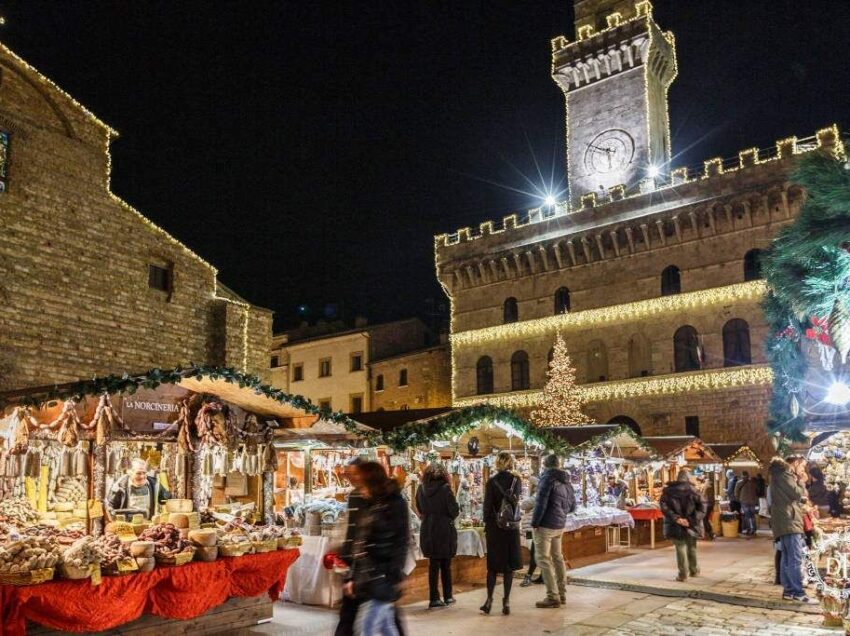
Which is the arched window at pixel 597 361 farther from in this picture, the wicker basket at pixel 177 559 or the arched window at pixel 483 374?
the wicker basket at pixel 177 559

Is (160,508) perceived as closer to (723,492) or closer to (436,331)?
(723,492)

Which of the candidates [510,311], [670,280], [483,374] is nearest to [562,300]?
[510,311]

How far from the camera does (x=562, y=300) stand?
1235 inches

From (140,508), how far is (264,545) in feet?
10.2

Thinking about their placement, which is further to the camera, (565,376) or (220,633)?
(565,376)

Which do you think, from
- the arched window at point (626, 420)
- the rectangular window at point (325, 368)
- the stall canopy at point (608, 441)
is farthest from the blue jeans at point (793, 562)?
the rectangular window at point (325, 368)

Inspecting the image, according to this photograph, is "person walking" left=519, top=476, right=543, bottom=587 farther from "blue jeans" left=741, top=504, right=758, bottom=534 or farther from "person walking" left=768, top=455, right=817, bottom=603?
"blue jeans" left=741, top=504, right=758, bottom=534

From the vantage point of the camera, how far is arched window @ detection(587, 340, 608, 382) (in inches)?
1169

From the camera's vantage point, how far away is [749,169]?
26.7 m

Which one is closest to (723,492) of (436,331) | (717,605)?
(717,605)

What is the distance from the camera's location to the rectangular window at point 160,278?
18.6m

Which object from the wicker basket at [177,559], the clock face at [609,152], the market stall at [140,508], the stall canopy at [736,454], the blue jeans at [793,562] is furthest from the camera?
the clock face at [609,152]

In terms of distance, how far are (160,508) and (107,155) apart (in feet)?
34.9

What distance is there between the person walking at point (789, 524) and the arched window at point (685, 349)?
18.6 m
